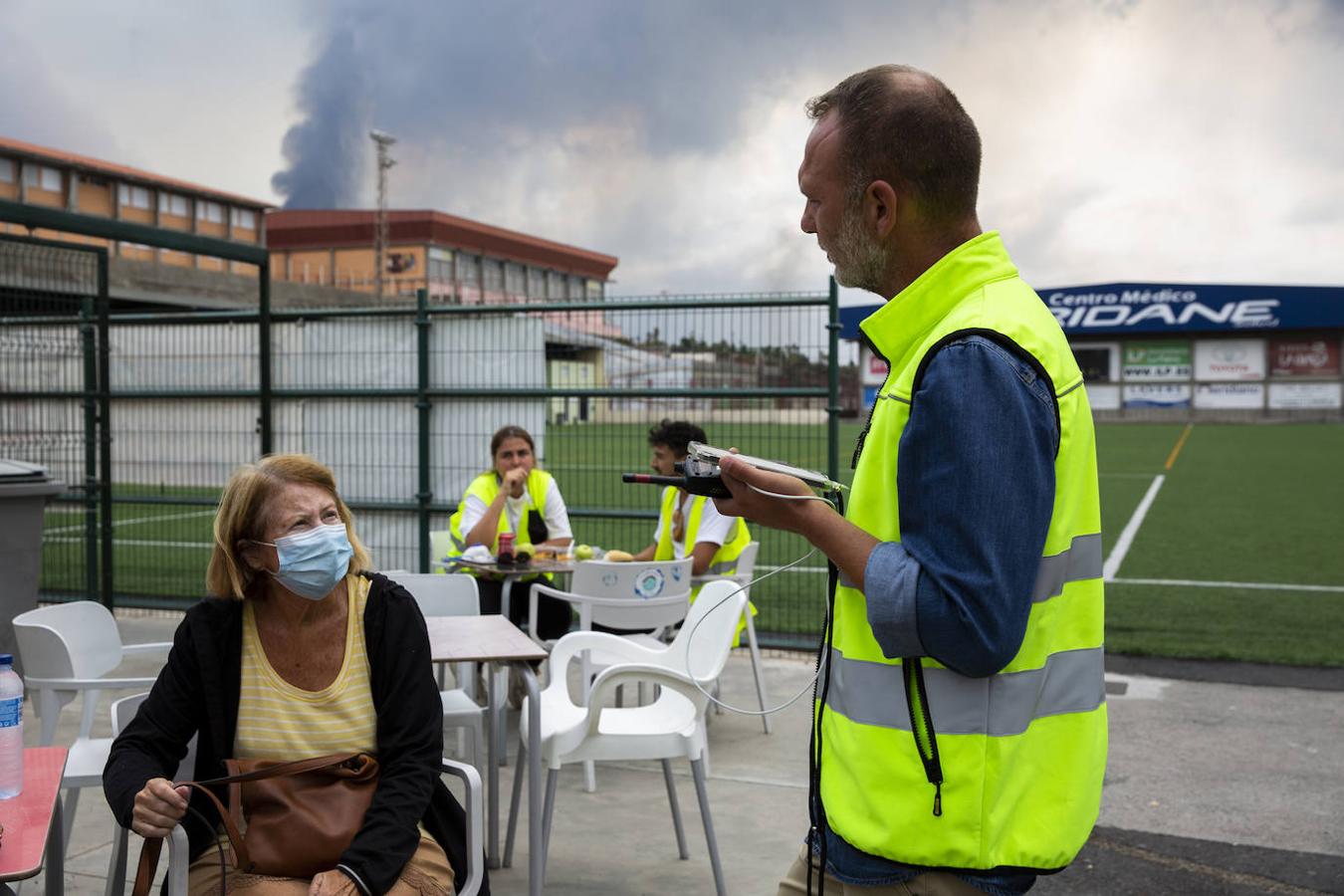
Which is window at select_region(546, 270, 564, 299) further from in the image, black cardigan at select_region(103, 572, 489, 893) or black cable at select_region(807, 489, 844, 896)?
black cable at select_region(807, 489, 844, 896)

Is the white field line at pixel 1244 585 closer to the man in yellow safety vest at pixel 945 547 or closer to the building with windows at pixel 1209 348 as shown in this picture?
the man in yellow safety vest at pixel 945 547

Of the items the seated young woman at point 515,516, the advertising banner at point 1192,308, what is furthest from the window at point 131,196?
the seated young woman at point 515,516

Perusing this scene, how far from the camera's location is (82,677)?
437 centimetres

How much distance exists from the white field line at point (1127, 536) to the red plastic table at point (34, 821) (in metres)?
11.1

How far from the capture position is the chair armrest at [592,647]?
16.2 ft

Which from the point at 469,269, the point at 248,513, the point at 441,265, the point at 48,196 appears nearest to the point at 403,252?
the point at 441,265

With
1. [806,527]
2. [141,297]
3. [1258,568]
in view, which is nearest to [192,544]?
[1258,568]

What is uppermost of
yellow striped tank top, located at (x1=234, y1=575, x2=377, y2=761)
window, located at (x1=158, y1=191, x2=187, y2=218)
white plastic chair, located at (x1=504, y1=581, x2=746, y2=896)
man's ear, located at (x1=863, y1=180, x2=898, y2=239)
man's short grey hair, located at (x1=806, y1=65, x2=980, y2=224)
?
window, located at (x1=158, y1=191, x2=187, y2=218)

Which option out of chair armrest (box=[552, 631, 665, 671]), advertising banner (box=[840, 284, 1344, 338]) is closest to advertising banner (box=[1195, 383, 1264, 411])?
advertising banner (box=[840, 284, 1344, 338])

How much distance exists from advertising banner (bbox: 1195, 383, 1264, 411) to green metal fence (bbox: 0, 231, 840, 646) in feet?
233

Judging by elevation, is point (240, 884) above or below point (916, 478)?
below

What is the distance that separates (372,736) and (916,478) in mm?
1873

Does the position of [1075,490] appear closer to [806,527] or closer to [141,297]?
[806,527]

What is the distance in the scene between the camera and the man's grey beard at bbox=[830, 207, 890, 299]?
1.81 metres
